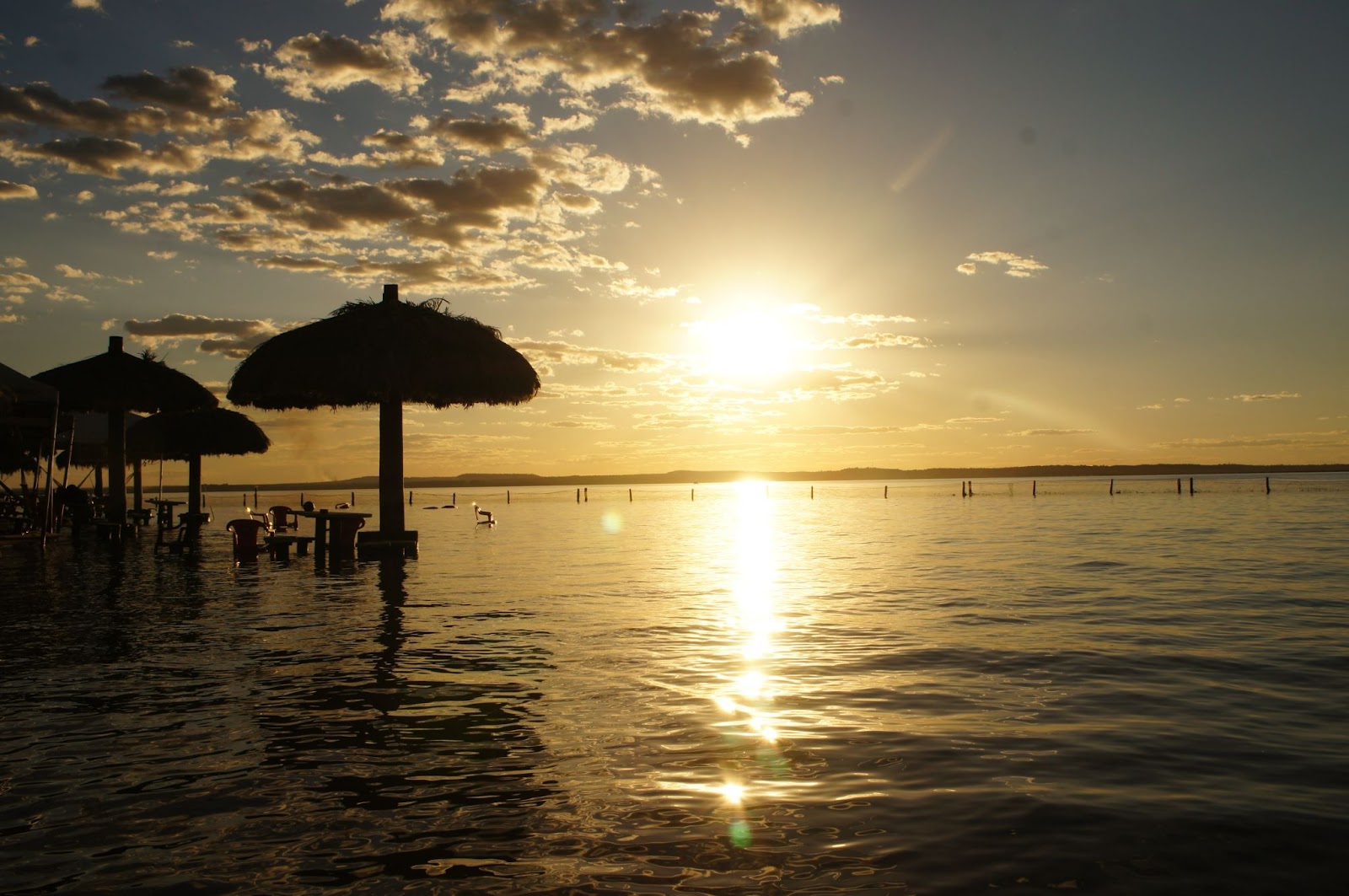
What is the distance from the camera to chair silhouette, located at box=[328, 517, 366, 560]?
20.8 meters

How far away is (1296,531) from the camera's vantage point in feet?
96.1

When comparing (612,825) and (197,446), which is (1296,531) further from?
(197,446)

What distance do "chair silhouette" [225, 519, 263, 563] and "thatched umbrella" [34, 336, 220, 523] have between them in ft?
20.7

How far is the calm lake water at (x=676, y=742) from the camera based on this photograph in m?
4.30

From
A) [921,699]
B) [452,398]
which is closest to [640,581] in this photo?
[452,398]

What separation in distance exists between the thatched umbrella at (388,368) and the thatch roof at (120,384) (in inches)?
254

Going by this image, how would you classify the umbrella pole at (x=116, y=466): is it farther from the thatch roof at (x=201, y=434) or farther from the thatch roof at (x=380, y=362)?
the thatch roof at (x=380, y=362)

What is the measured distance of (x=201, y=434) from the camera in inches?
1207

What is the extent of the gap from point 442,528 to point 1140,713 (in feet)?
115

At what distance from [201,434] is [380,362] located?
50.9ft

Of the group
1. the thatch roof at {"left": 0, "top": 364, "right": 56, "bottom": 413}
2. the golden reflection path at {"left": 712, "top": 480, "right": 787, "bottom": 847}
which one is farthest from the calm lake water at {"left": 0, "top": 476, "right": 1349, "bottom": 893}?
the thatch roof at {"left": 0, "top": 364, "right": 56, "bottom": 413}

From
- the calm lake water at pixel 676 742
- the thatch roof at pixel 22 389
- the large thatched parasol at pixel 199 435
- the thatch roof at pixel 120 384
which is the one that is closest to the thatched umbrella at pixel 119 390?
the thatch roof at pixel 120 384

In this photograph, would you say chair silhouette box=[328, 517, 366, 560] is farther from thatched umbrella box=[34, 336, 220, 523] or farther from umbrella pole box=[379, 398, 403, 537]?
thatched umbrella box=[34, 336, 220, 523]

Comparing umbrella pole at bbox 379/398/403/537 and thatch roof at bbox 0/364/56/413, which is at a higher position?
thatch roof at bbox 0/364/56/413
